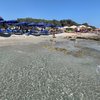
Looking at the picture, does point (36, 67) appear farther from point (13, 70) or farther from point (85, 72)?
point (85, 72)

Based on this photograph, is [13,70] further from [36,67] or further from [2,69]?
[36,67]

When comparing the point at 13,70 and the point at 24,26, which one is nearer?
the point at 13,70

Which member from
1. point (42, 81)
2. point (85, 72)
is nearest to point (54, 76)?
point (42, 81)

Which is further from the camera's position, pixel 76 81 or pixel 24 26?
pixel 24 26

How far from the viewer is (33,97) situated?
870 centimetres

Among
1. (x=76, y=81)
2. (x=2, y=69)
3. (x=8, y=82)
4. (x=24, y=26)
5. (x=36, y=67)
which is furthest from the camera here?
(x=24, y=26)

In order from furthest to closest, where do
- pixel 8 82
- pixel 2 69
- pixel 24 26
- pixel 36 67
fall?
1. pixel 24 26
2. pixel 36 67
3. pixel 2 69
4. pixel 8 82

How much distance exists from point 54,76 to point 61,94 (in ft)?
10.0

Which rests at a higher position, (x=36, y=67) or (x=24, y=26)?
(x=36, y=67)

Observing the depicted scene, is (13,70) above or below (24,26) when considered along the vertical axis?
above

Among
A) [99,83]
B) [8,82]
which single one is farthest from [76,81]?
[8,82]

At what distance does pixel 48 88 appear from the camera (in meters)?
9.88

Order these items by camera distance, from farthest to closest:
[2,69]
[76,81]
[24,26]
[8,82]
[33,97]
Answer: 1. [24,26]
2. [2,69]
3. [76,81]
4. [8,82]
5. [33,97]

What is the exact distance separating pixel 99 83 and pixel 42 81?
8.29 ft
